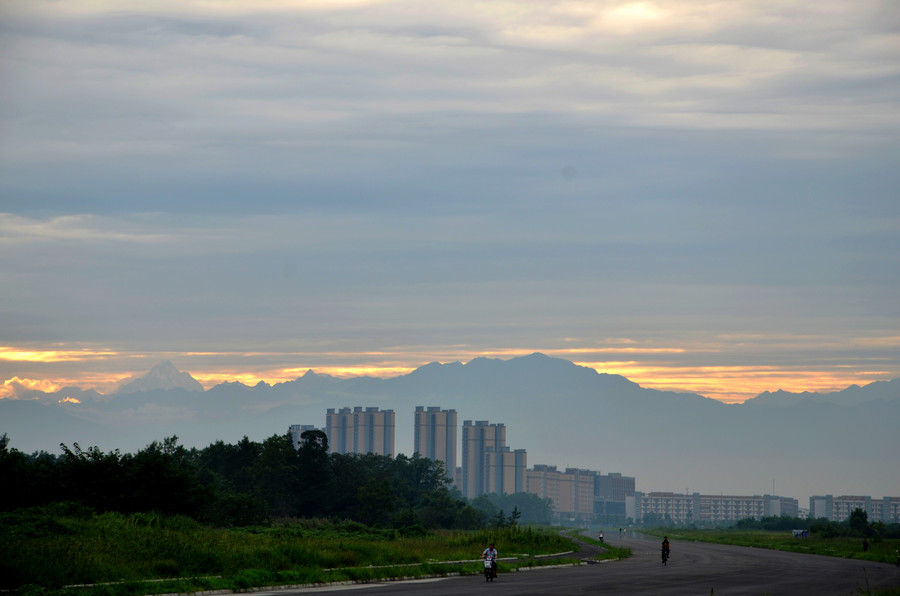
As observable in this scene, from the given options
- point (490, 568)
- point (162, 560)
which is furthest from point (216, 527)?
point (162, 560)

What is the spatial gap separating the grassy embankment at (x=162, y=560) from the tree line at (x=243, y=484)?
12.5 metres

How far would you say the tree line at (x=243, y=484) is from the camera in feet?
244

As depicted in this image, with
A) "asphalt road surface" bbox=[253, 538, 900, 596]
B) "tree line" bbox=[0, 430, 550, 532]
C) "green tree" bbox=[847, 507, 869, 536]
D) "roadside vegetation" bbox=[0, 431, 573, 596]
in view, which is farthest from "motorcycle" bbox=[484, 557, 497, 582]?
"green tree" bbox=[847, 507, 869, 536]

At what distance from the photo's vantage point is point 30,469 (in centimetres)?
7500

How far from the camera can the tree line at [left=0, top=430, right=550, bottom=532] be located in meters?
74.3

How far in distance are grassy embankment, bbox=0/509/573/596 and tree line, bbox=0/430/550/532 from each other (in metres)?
12.5

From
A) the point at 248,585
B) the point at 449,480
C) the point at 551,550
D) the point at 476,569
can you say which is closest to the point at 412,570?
the point at 476,569

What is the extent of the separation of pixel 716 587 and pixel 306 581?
17730 millimetres

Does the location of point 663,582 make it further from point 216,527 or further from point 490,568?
point 216,527

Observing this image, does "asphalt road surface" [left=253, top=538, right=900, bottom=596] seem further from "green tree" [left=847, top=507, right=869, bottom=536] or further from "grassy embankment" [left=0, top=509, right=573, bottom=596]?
"green tree" [left=847, top=507, right=869, bottom=536]

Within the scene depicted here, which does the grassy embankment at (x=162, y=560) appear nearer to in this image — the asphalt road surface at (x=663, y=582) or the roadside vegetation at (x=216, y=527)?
the roadside vegetation at (x=216, y=527)

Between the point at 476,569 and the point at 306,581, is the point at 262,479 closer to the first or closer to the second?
the point at 476,569

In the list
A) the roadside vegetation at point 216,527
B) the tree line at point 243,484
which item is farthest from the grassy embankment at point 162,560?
the tree line at point 243,484

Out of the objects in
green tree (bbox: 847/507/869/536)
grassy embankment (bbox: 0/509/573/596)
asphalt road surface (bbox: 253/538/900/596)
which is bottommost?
green tree (bbox: 847/507/869/536)
